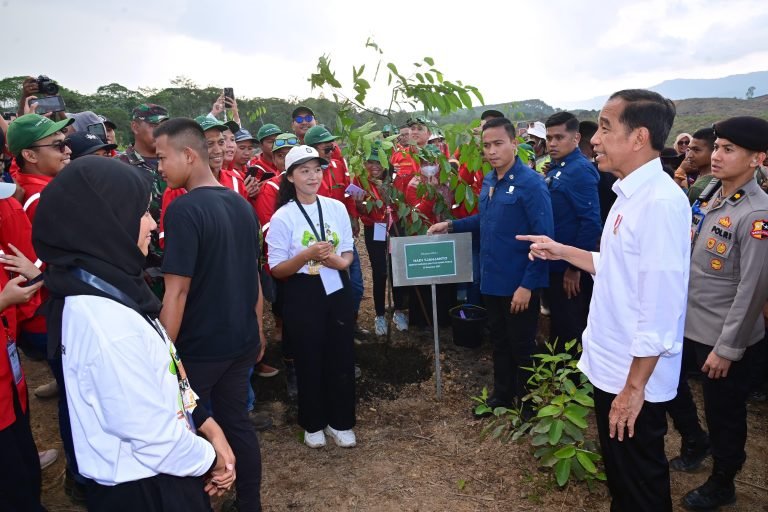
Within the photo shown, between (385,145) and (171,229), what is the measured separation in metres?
1.85

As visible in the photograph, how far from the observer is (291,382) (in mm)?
4418

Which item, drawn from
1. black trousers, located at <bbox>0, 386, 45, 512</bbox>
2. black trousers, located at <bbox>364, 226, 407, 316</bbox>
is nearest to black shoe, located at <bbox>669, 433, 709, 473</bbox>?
black trousers, located at <bbox>364, 226, 407, 316</bbox>

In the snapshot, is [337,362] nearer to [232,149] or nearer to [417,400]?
[417,400]

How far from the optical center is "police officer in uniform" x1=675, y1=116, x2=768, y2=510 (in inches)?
104

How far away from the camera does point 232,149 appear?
4574 millimetres

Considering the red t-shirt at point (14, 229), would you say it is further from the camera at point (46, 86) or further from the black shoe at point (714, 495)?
the black shoe at point (714, 495)

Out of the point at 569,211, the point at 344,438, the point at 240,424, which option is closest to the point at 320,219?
the point at 240,424

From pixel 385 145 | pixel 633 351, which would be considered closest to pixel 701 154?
pixel 385 145

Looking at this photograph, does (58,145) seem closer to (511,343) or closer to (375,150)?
(375,150)

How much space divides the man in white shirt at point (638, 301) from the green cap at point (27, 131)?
330 centimetres

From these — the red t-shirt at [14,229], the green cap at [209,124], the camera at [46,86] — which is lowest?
the red t-shirt at [14,229]

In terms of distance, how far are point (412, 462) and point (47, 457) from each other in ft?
8.66

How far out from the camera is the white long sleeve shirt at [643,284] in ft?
6.10

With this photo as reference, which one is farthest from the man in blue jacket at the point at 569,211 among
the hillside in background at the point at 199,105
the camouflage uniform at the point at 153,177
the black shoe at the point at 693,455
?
the hillside in background at the point at 199,105
